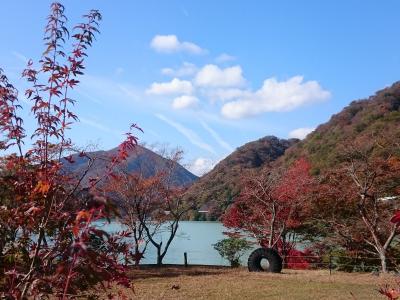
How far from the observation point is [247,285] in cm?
1190

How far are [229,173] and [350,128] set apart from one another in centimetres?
1209

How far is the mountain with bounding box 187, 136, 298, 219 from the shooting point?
2314 centimetres

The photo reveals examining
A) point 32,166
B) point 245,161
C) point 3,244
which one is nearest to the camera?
point 3,244

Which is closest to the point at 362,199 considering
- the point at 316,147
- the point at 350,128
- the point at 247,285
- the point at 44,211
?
the point at 247,285

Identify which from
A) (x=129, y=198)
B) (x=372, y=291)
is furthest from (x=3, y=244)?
(x=129, y=198)

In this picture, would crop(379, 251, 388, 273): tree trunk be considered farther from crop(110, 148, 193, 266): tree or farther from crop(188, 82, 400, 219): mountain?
crop(110, 148, 193, 266): tree

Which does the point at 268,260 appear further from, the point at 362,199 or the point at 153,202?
the point at 153,202

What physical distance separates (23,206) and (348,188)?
17.6 metres

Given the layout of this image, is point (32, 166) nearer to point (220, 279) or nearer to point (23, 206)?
point (23, 206)

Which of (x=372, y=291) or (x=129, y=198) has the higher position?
(x=129, y=198)

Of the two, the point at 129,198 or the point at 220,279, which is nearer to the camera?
the point at 220,279

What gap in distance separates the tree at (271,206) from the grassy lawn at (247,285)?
5260 millimetres

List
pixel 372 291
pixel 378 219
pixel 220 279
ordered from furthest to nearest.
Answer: pixel 378 219 < pixel 220 279 < pixel 372 291

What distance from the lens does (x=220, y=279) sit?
43.1ft
